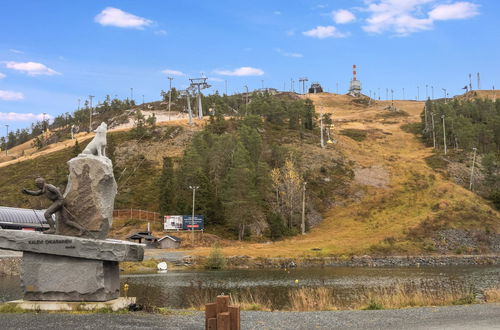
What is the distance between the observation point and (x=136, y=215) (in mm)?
88250

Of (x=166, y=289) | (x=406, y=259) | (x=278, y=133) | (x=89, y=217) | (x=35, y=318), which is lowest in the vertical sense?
(x=406, y=259)

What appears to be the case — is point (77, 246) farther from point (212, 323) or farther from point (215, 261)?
point (215, 261)

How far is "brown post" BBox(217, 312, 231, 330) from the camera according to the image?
1340 centimetres

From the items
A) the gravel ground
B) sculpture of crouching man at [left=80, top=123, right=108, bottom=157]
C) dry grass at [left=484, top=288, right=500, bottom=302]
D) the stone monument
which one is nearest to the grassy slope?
dry grass at [left=484, top=288, right=500, bottom=302]

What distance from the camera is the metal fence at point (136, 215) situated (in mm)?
87750

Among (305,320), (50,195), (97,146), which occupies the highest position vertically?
(97,146)

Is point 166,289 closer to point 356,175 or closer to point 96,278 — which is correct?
point 96,278

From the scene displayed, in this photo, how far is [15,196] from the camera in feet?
340

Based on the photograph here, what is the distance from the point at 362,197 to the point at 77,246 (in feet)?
285

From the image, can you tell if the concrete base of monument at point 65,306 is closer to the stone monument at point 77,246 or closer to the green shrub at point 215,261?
the stone monument at point 77,246

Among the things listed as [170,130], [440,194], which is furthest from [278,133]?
[440,194]

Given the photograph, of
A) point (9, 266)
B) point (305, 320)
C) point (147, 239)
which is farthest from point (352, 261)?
point (305, 320)

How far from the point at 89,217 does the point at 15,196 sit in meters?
94.9

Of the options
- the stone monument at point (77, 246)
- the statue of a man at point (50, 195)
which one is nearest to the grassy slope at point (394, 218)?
the stone monument at point (77, 246)
